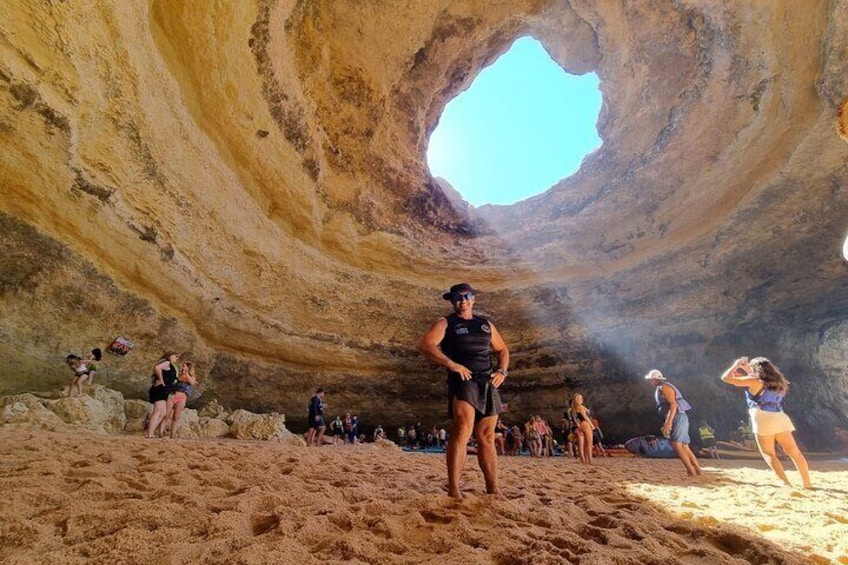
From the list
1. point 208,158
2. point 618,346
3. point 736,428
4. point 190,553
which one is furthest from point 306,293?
point 736,428

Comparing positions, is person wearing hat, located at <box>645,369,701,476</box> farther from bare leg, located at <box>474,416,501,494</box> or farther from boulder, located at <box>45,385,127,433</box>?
boulder, located at <box>45,385,127,433</box>

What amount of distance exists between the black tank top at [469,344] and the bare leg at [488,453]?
0.42 m

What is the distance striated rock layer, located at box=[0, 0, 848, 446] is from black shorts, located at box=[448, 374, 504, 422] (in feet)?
19.9

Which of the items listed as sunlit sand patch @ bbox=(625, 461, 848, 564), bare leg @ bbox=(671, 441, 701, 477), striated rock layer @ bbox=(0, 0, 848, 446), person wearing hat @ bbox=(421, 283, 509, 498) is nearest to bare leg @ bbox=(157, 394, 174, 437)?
striated rock layer @ bbox=(0, 0, 848, 446)

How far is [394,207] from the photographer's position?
983 cm

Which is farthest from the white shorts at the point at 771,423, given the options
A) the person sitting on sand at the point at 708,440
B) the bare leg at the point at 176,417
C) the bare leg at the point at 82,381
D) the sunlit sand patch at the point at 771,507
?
the bare leg at the point at 82,381

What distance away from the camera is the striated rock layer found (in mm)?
6023

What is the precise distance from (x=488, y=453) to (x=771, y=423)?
382 centimetres

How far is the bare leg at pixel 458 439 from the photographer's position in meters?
3.09

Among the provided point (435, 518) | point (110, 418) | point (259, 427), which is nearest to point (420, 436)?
point (259, 427)

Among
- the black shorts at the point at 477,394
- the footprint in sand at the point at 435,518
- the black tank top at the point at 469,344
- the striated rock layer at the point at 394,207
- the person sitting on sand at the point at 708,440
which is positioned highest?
the striated rock layer at the point at 394,207

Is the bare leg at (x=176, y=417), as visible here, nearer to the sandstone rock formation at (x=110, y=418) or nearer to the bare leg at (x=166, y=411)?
the bare leg at (x=166, y=411)

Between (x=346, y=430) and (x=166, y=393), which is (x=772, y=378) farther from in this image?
(x=346, y=430)

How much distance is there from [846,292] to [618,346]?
531cm
